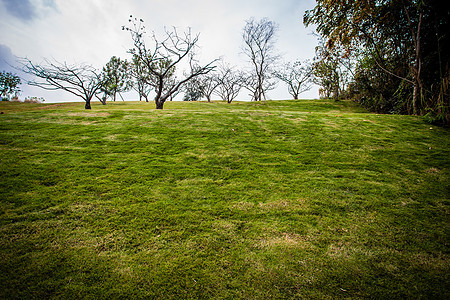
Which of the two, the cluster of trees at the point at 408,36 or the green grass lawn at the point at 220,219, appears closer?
the green grass lawn at the point at 220,219

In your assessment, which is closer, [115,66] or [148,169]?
[148,169]

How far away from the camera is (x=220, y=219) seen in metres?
2.70

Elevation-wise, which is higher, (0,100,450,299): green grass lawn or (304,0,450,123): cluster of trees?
(304,0,450,123): cluster of trees

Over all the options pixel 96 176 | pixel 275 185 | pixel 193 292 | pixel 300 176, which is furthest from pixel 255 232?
pixel 96 176

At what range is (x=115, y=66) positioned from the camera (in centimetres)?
4056

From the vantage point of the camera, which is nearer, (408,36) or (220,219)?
(220,219)

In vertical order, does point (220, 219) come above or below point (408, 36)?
A: below

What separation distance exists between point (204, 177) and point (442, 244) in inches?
140

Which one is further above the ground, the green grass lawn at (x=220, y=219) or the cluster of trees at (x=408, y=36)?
the cluster of trees at (x=408, y=36)

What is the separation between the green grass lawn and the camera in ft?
5.98

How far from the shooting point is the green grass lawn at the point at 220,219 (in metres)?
1.82

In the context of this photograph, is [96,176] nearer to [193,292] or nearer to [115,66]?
[193,292]

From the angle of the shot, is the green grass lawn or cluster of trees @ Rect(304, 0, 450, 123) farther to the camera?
cluster of trees @ Rect(304, 0, 450, 123)

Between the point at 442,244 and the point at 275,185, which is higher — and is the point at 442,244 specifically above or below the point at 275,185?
below
